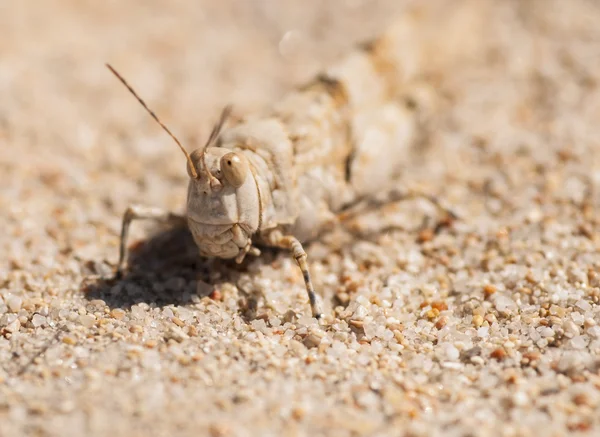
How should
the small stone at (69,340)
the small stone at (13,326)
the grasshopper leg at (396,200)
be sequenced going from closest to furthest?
the small stone at (69,340)
the small stone at (13,326)
the grasshopper leg at (396,200)

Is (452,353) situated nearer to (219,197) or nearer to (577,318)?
(577,318)

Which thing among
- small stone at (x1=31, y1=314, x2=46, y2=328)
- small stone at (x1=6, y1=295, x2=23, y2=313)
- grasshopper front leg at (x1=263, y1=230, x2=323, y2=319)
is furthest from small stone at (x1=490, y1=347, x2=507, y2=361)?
small stone at (x1=6, y1=295, x2=23, y2=313)

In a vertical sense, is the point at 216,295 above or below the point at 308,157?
below

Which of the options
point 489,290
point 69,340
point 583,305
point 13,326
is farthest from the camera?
point 489,290

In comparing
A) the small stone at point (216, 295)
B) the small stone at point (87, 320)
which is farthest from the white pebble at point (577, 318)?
the small stone at point (87, 320)

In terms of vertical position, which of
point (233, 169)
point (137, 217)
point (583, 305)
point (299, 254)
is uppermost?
point (233, 169)

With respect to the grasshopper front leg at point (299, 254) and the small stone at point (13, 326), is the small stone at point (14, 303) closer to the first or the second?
the small stone at point (13, 326)

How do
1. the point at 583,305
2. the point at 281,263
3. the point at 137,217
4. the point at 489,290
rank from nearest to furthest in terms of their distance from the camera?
the point at 583,305
the point at 489,290
the point at 137,217
the point at 281,263

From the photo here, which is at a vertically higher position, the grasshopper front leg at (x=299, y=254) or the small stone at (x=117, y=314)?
the grasshopper front leg at (x=299, y=254)

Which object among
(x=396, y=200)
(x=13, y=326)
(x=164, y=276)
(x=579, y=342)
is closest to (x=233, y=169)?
(x=164, y=276)
